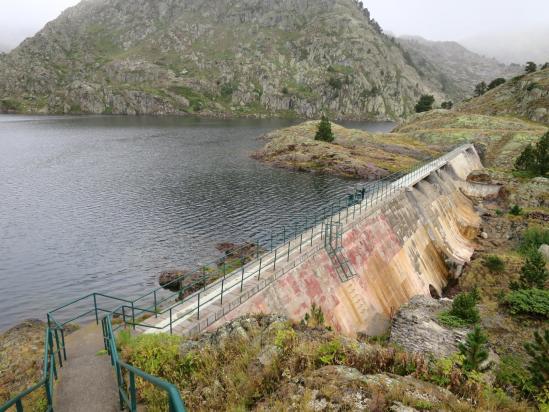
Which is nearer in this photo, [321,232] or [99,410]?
[99,410]

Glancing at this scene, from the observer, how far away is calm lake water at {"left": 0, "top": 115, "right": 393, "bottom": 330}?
→ 3831 cm

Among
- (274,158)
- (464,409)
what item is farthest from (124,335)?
(274,158)

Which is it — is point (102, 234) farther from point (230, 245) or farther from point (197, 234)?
point (230, 245)

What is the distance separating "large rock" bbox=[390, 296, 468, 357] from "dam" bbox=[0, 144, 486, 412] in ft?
8.86

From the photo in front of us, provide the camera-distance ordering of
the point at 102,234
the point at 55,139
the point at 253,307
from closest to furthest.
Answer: the point at 253,307, the point at 102,234, the point at 55,139

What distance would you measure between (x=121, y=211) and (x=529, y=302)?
5165 cm

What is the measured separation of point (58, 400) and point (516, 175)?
262 ft

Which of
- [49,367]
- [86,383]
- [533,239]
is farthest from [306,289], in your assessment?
[533,239]

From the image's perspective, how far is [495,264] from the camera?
40312 mm

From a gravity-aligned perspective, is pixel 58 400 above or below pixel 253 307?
above

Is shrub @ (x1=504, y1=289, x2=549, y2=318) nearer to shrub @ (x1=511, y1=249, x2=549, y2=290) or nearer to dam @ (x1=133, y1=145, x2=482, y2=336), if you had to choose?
shrub @ (x1=511, y1=249, x2=549, y2=290)

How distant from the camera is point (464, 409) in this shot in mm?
9680

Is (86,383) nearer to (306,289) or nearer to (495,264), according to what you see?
(306,289)

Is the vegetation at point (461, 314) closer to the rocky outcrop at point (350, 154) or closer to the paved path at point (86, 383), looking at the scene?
the paved path at point (86, 383)
